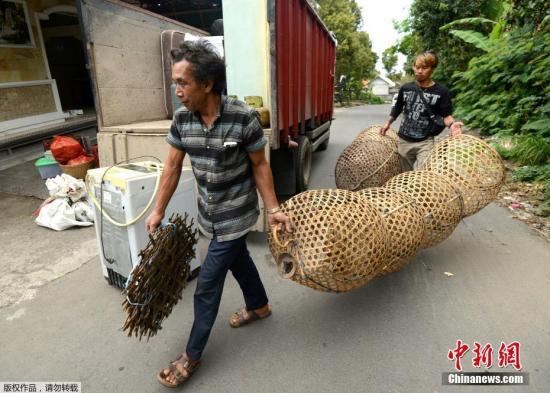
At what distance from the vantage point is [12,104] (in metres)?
6.82

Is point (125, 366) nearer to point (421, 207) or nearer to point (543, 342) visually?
point (421, 207)

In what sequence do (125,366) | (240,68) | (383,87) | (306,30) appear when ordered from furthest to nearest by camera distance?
(383,87) → (306,30) → (240,68) → (125,366)

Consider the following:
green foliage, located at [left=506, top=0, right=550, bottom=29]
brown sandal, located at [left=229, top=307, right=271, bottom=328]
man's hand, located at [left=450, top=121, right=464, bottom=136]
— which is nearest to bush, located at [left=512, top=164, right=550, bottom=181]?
green foliage, located at [left=506, top=0, right=550, bottom=29]

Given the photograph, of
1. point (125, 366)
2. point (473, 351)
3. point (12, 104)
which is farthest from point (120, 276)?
point (12, 104)

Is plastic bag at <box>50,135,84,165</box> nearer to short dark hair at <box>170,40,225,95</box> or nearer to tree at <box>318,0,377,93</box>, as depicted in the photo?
short dark hair at <box>170,40,225,95</box>

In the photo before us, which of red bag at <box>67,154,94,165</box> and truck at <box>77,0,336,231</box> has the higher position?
truck at <box>77,0,336,231</box>

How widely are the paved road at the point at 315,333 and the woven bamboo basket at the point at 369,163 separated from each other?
40.7 inches

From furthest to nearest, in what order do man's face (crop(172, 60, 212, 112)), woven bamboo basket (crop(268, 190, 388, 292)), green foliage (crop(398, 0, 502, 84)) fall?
green foliage (crop(398, 0, 502, 84)), woven bamboo basket (crop(268, 190, 388, 292)), man's face (crop(172, 60, 212, 112))

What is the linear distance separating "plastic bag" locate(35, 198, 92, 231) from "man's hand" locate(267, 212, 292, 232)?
2.99m

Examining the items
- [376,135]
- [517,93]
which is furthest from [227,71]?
[517,93]

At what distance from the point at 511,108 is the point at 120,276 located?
906 centimetres

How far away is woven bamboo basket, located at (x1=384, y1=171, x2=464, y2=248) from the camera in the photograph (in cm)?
267

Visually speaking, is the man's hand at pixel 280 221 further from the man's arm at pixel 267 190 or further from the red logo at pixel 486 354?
the red logo at pixel 486 354

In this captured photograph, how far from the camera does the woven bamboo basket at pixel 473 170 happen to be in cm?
297
